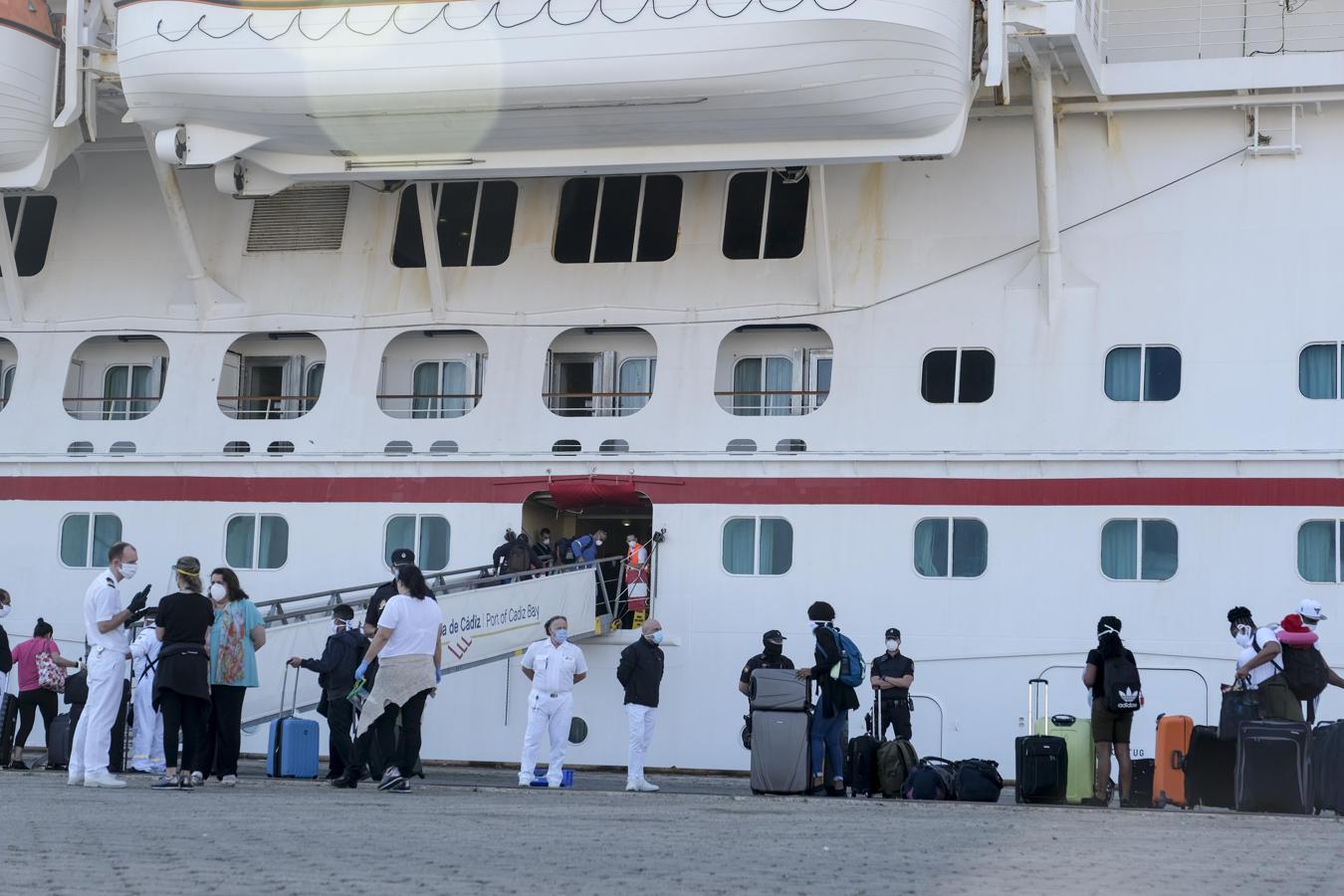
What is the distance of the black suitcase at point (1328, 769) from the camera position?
12781mm

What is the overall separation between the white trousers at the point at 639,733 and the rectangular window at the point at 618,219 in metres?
6.59

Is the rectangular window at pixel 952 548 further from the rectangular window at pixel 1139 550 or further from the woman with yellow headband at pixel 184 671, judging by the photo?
the woman with yellow headband at pixel 184 671

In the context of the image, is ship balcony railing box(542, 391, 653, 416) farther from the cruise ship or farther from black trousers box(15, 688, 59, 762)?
black trousers box(15, 688, 59, 762)

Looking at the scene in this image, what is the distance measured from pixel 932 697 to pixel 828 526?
7.16ft

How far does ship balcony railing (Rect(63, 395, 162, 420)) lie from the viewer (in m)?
22.3

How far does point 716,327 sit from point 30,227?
9.76m

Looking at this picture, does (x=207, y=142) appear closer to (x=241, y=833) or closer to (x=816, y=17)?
(x=816, y=17)

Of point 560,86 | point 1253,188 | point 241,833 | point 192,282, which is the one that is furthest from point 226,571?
point 1253,188

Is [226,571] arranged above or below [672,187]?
below

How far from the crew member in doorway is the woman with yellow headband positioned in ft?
23.1

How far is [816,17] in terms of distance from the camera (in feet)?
54.2

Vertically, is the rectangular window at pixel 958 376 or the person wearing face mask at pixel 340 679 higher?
the rectangular window at pixel 958 376

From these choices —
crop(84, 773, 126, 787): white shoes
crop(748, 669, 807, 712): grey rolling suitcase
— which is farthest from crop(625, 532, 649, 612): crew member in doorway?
crop(84, 773, 126, 787): white shoes

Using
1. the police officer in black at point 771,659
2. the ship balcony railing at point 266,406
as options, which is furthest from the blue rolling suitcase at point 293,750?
the ship balcony railing at point 266,406
